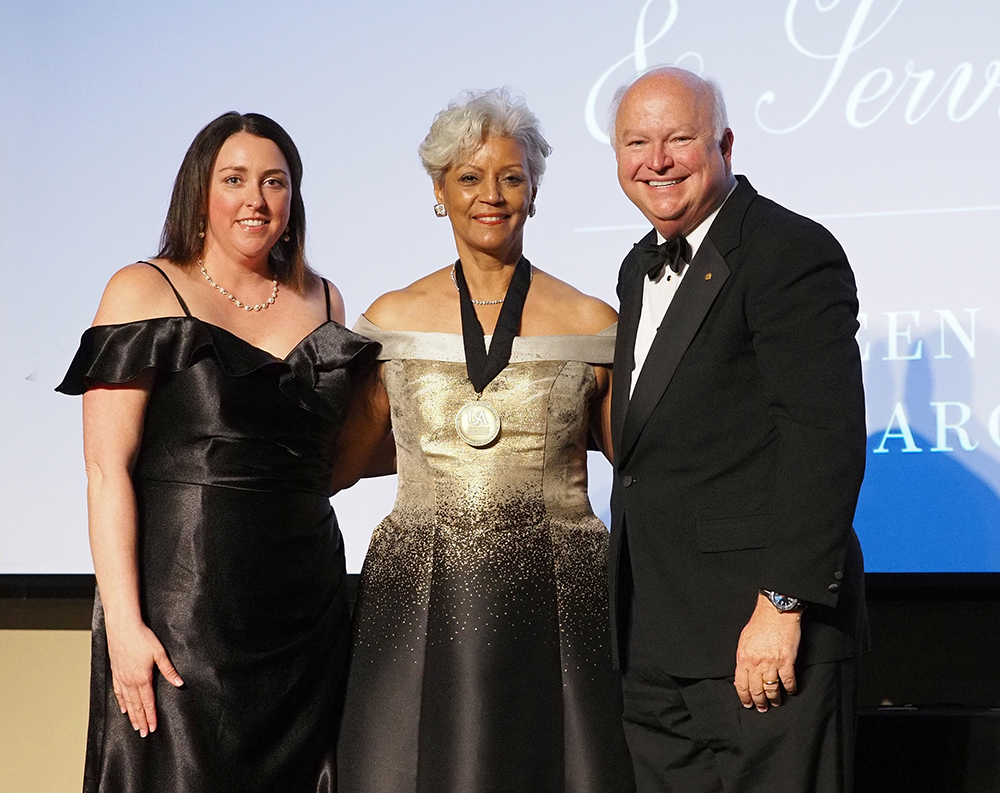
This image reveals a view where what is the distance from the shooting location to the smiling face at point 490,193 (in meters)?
2.34

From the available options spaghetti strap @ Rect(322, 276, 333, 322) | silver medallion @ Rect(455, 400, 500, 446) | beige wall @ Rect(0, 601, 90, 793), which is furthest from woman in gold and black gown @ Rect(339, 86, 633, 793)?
beige wall @ Rect(0, 601, 90, 793)

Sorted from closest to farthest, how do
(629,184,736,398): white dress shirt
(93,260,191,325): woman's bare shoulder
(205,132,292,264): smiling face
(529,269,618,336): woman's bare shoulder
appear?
(629,184,736,398): white dress shirt, (93,260,191,325): woman's bare shoulder, (205,132,292,264): smiling face, (529,269,618,336): woman's bare shoulder

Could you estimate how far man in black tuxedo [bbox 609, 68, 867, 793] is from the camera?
1.81 m

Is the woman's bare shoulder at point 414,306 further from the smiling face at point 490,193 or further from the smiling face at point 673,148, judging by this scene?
the smiling face at point 673,148

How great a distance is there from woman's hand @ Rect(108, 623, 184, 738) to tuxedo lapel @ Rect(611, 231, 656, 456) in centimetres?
90

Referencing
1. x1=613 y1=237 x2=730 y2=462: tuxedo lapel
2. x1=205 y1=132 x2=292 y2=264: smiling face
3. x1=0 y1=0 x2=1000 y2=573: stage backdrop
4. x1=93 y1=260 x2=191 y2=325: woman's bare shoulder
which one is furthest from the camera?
x1=0 y1=0 x2=1000 y2=573: stage backdrop

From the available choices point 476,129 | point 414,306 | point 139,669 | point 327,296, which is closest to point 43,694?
point 139,669

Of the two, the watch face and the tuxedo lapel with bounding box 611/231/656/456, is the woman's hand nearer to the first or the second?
the tuxedo lapel with bounding box 611/231/656/456

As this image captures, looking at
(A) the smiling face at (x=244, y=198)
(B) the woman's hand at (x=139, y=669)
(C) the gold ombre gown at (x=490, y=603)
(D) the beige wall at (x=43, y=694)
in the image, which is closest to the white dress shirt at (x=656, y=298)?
(C) the gold ombre gown at (x=490, y=603)

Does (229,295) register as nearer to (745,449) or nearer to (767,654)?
(745,449)

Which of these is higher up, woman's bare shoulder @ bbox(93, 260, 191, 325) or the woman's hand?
woman's bare shoulder @ bbox(93, 260, 191, 325)

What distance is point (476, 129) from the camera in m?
2.33

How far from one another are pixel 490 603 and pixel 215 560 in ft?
1.73

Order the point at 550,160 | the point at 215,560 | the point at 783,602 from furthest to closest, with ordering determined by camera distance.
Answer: the point at 550,160 < the point at 215,560 < the point at 783,602
